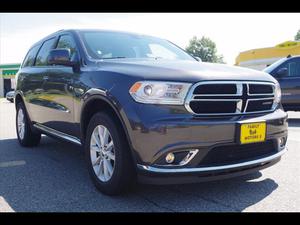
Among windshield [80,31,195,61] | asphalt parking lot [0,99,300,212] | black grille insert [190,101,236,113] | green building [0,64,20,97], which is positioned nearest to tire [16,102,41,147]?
asphalt parking lot [0,99,300,212]

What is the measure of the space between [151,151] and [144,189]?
81 cm

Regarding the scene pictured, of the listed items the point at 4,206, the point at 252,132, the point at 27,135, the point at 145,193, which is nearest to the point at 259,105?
the point at 252,132

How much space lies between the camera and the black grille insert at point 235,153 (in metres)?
3.12

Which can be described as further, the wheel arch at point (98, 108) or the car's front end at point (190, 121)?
the wheel arch at point (98, 108)

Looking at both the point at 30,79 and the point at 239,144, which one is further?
the point at 30,79

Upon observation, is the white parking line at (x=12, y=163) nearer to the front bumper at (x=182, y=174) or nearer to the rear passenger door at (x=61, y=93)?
the rear passenger door at (x=61, y=93)

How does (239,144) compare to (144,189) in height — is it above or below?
above

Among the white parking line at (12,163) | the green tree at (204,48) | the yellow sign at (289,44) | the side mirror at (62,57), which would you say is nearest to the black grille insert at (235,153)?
the side mirror at (62,57)

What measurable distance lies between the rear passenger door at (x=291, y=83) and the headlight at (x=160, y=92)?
6591mm

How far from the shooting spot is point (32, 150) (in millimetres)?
6023

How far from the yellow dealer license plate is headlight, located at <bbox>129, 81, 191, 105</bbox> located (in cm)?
Result: 61
